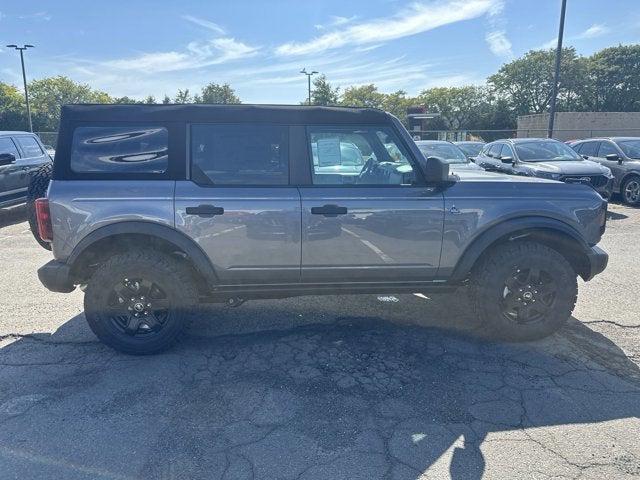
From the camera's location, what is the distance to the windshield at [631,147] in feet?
37.4

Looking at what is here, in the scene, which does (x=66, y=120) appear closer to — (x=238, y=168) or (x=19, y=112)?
(x=238, y=168)

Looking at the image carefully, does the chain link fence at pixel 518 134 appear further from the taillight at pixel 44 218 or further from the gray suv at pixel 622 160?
the taillight at pixel 44 218

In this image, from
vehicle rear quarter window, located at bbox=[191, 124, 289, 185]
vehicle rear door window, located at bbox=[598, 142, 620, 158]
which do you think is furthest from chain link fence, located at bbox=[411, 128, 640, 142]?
vehicle rear quarter window, located at bbox=[191, 124, 289, 185]

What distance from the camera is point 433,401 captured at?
3.00m

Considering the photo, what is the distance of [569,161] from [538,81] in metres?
51.0

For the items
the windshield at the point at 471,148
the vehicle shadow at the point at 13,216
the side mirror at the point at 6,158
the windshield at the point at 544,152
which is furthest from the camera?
the windshield at the point at 471,148

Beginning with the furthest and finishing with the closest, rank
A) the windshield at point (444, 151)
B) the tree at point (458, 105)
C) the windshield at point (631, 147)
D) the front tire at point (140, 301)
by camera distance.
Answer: the tree at point (458, 105)
the windshield at point (444, 151)
the windshield at point (631, 147)
the front tire at point (140, 301)

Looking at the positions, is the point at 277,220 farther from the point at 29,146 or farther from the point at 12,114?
the point at 12,114

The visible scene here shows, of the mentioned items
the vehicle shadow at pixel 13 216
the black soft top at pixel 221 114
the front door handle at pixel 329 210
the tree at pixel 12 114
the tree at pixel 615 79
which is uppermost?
the tree at pixel 615 79

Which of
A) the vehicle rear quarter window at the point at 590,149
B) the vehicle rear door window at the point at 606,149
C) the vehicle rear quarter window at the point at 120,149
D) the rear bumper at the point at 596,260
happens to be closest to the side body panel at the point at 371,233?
the vehicle rear quarter window at the point at 120,149

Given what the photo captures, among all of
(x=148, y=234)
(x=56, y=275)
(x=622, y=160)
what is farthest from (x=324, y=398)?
(x=622, y=160)

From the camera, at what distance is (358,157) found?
147 inches

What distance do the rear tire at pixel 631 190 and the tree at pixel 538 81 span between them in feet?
154

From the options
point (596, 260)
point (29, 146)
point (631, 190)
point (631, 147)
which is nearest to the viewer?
point (596, 260)
